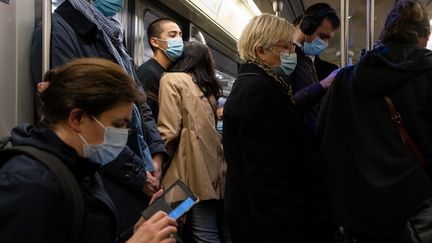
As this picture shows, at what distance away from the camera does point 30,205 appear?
3.11 ft

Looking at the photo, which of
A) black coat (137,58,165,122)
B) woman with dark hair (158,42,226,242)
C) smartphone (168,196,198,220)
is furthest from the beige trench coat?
smartphone (168,196,198,220)

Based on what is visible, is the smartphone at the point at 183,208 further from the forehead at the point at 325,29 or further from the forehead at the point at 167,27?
the forehead at the point at 167,27

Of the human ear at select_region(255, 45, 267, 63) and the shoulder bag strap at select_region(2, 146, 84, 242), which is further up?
the human ear at select_region(255, 45, 267, 63)

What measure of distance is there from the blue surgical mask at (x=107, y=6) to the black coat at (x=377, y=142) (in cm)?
101

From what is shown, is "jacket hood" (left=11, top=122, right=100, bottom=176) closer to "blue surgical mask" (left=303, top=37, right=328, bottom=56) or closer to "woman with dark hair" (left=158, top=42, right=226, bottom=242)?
"woman with dark hair" (left=158, top=42, right=226, bottom=242)

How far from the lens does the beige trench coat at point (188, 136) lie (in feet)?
8.04

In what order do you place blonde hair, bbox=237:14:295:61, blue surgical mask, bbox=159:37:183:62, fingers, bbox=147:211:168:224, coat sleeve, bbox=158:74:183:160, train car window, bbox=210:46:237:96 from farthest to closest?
train car window, bbox=210:46:237:96 < blue surgical mask, bbox=159:37:183:62 < coat sleeve, bbox=158:74:183:160 < blonde hair, bbox=237:14:295:61 < fingers, bbox=147:211:168:224

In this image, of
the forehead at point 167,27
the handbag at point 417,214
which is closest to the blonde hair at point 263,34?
the handbag at point 417,214

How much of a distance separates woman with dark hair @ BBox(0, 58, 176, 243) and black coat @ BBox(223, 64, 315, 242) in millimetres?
682

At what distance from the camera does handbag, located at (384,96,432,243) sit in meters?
1.44

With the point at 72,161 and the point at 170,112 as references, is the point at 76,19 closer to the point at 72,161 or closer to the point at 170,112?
the point at 170,112

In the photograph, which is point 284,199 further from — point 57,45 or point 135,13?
point 135,13

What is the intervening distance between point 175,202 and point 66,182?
45 cm

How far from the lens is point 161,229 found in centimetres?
118
